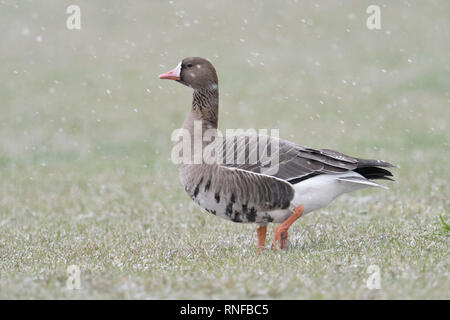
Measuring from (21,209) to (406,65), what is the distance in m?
17.7

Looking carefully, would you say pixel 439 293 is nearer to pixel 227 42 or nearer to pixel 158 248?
pixel 158 248

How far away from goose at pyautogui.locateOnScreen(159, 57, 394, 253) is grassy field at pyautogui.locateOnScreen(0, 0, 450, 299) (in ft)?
1.77

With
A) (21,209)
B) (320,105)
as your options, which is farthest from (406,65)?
(21,209)

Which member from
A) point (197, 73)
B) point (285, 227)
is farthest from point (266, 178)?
point (197, 73)

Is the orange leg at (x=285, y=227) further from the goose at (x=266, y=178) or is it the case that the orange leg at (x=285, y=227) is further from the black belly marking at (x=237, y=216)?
the black belly marking at (x=237, y=216)

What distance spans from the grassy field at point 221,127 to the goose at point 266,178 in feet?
1.77

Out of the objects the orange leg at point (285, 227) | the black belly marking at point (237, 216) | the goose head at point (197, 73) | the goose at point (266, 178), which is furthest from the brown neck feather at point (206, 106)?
the orange leg at point (285, 227)

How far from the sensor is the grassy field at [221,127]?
6758 millimetres

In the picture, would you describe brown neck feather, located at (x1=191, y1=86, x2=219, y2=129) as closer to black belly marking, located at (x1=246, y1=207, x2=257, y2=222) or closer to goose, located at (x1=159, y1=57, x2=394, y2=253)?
goose, located at (x1=159, y1=57, x2=394, y2=253)

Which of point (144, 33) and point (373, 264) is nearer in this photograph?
point (373, 264)

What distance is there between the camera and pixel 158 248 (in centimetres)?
859

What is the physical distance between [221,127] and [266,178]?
44.3 ft

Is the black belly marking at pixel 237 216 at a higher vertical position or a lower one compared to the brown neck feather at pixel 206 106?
lower

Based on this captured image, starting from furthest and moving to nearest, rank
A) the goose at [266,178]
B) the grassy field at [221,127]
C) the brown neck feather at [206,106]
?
the brown neck feather at [206,106], the goose at [266,178], the grassy field at [221,127]
